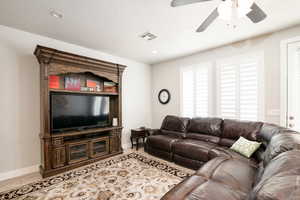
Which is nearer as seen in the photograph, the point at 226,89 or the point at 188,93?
the point at 226,89

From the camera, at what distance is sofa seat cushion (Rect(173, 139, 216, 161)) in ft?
8.63

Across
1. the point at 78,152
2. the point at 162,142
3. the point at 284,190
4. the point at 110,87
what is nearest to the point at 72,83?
the point at 110,87

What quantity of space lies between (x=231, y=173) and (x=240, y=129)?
4.82 feet

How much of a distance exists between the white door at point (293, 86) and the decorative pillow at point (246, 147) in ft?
3.07

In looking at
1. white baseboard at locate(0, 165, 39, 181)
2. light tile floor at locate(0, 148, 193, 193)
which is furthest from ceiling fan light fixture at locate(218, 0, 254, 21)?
white baseboard at locate(0, 165, 39, 181)

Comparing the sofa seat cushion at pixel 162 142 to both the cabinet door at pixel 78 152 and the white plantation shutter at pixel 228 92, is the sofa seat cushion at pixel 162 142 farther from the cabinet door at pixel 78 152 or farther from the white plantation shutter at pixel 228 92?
the cabinet door at pixel 78 152

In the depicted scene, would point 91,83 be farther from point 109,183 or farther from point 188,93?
point 188,93

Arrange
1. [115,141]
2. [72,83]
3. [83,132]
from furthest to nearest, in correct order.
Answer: [115,141] < [72,83] < [83,132]

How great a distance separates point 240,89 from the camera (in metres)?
3.15

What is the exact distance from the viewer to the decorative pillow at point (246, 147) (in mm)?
2289

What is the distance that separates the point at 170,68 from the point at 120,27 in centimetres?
236

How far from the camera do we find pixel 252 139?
2.56 m

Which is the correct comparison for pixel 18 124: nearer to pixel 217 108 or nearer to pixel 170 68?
pixel 170 68

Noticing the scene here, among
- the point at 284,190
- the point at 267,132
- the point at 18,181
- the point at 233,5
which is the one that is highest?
the point at 233,5
